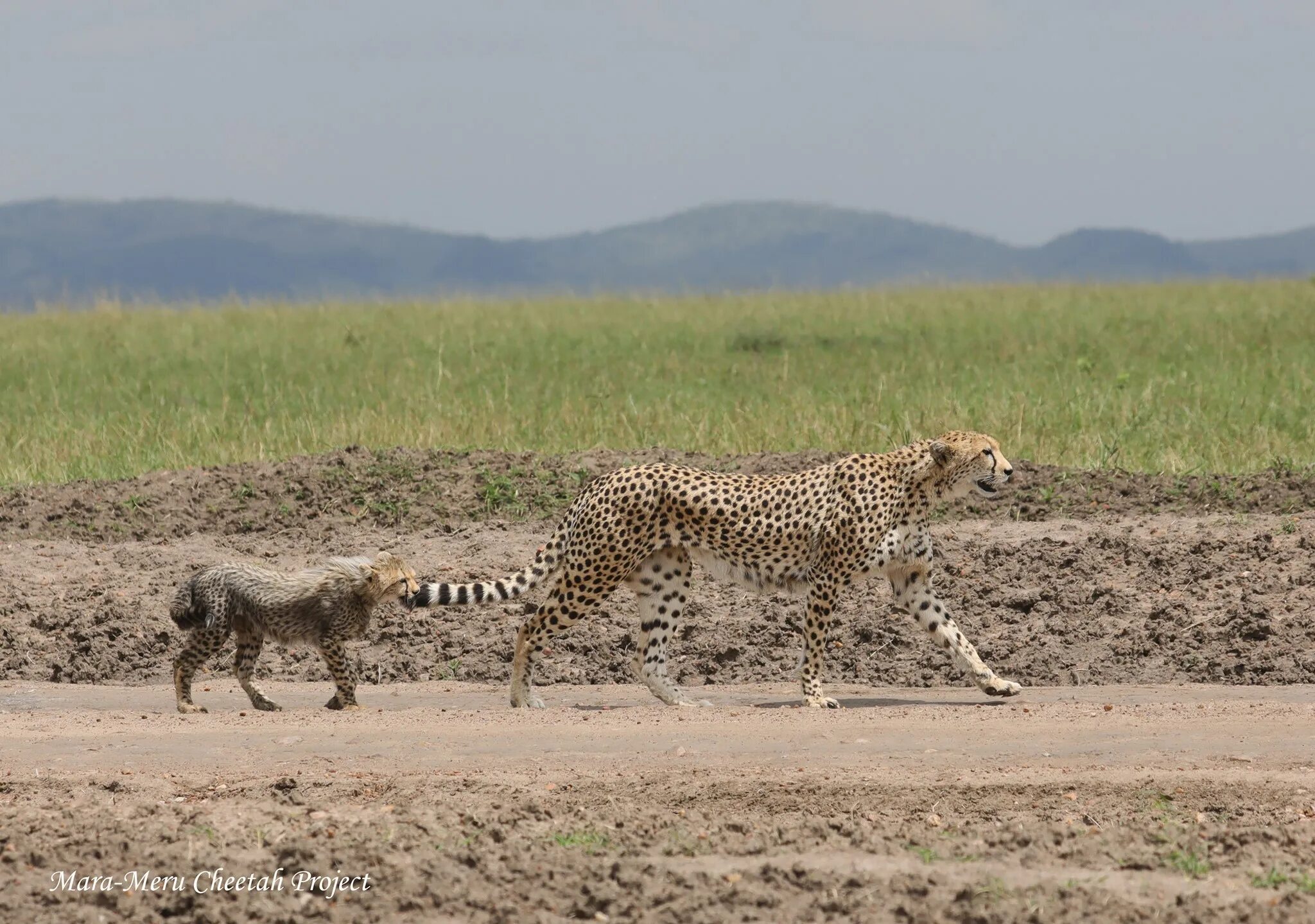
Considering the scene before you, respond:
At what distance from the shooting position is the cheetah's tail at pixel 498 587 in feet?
26.9

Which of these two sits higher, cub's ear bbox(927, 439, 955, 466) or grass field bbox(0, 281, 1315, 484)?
cub's ear bbox(927, 439, 955, 466)

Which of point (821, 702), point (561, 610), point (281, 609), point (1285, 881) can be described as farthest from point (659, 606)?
point (1285, 881)

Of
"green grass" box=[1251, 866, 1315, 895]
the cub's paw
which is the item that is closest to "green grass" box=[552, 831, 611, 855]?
"green grass" box=[1251, 866, 1315, 895]

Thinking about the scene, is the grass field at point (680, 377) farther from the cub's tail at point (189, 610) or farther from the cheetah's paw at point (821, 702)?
the cub's tail at point (189, 610)

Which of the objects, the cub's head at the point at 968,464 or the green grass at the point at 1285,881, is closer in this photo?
the green grass at the point at 1285,881

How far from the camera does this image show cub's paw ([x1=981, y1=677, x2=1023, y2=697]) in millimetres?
8266

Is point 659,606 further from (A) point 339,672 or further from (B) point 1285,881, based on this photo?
(B) point 1285,881

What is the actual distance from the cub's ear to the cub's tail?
129 inches

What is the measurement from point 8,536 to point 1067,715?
288 inches

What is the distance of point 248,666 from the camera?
8.48 metres

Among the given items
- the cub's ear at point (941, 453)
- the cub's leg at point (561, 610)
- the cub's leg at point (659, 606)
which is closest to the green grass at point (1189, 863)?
the cub's ear at point (941, 453)

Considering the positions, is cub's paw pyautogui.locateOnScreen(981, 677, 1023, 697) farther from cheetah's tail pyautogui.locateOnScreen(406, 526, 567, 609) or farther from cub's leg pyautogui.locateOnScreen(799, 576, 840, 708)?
cheetah's tail pyautogui.locateOnScreen(406, 526, 567, 609)

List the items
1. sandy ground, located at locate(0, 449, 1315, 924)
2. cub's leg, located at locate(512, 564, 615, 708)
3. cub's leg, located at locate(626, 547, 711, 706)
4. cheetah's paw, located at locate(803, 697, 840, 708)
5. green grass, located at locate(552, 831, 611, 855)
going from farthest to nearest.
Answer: cub's leg, located at locate(626, 547, 711, 706), cub's leg, located at locate(512, 564, 615, 708), cheetah's paw, located at locate(803, 697, 840, 708), green grass, located at locate(552, 831, 611, 855), sandy ground, located at locate(0, 449, 1315, 924)

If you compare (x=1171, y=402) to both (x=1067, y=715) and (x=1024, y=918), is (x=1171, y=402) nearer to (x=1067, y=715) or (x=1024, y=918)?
(x=1067, y=715)
